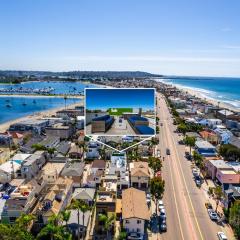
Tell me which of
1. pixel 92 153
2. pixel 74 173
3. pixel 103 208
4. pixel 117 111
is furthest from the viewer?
pixel 92 153

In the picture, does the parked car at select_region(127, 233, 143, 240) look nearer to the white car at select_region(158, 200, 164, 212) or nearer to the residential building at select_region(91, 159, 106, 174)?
the white car at select_region(158, 200, 164, 212)

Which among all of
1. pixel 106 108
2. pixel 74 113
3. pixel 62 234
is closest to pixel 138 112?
pixel 106 108

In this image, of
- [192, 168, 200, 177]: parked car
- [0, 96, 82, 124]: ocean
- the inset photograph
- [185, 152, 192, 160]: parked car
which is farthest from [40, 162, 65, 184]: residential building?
[0, 96, 82, 124]: ocean

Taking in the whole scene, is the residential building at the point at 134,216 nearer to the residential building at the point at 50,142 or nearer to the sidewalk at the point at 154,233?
the sidewalk at the point at 154,233

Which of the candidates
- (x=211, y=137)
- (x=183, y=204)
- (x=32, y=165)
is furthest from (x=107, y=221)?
(x=211, y=137)

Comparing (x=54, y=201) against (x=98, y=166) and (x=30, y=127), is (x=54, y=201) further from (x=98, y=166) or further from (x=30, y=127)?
(x=30, y=127)

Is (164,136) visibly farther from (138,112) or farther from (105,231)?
(138,112)

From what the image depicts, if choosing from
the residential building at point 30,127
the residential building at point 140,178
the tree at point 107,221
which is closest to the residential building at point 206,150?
the residential building at point 140,178
